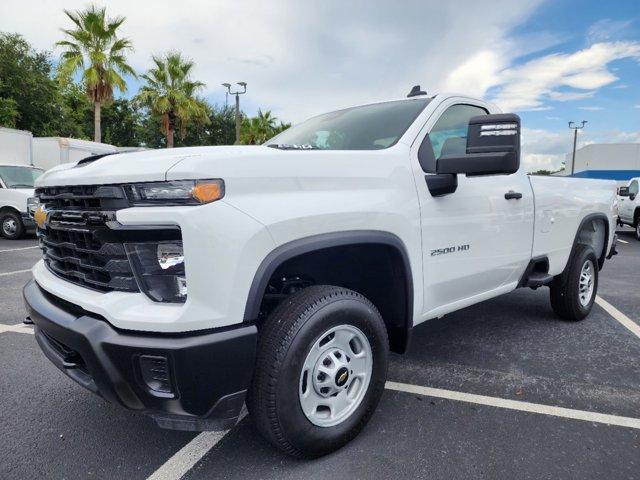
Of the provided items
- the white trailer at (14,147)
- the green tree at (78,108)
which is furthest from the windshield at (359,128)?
the green tree at (78,108)

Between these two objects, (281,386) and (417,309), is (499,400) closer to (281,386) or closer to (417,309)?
(417,309)

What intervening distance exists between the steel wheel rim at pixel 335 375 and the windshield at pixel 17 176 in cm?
1162

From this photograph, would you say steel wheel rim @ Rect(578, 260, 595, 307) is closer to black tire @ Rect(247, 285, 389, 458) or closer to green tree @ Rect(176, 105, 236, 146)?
black tire @ Rect(247, 285, 389, 458)

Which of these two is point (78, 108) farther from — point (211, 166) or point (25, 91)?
point (211, 166)

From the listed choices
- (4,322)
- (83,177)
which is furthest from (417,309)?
(4,322)

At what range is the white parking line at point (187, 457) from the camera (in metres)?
2.23

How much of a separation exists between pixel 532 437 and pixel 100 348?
2231mm

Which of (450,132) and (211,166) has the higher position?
(450,132)

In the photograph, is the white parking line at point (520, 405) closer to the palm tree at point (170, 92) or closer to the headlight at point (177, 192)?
the headlight at point (177, 192)

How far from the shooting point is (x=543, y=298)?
5.64 m

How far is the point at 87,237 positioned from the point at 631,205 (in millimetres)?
14808

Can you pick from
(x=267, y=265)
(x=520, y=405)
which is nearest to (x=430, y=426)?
→ (x=520, y=405)

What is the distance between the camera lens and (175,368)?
5.84 feet

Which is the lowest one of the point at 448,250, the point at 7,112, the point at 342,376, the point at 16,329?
the point at 16,329
